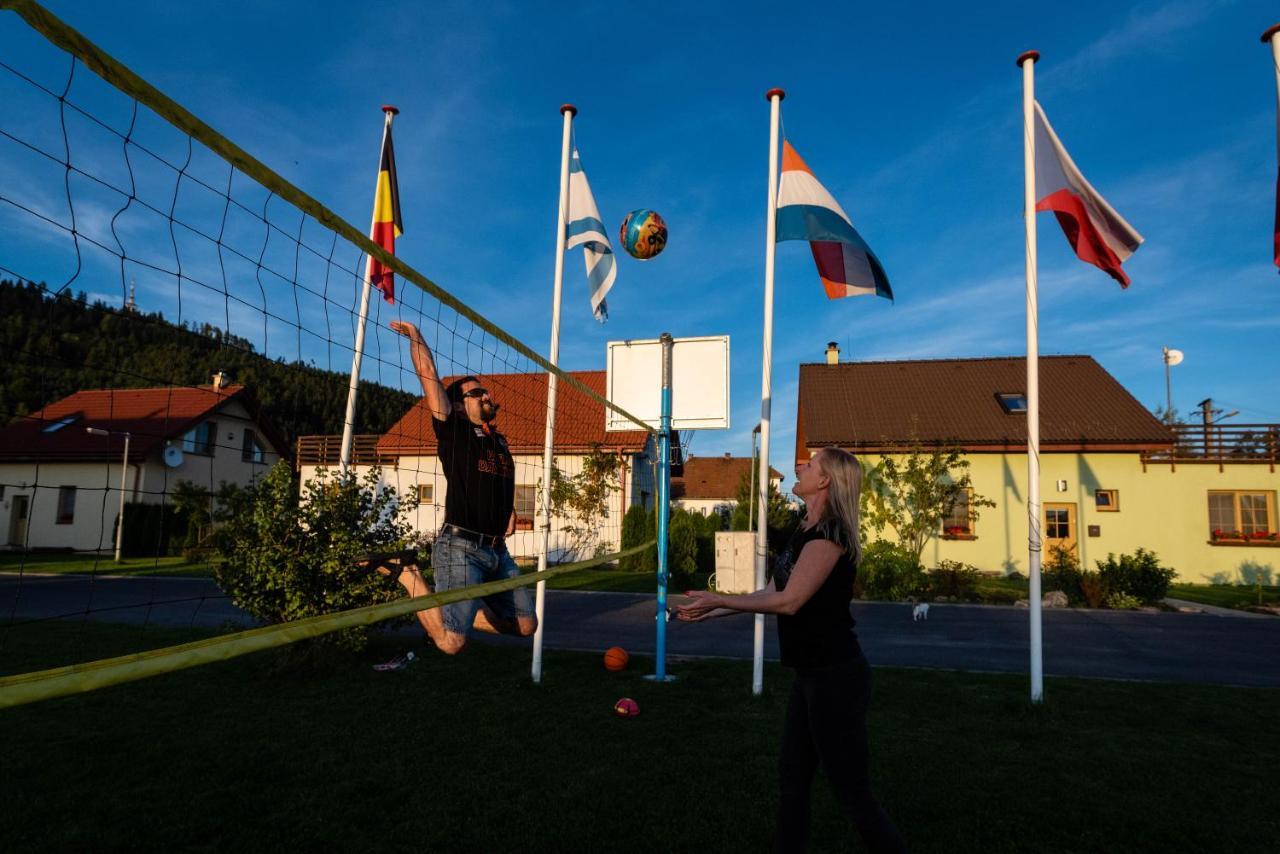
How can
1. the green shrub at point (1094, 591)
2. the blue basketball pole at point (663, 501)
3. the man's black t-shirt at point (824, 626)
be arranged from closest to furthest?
the man's black t-shirt at point (824, 626)
the blue basketball pole at point (663, 501)
the green shrub at point (1094, 591)

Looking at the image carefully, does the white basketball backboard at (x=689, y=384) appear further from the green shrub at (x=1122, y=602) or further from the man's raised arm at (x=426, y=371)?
the green shrub at (x=1122, y=602)

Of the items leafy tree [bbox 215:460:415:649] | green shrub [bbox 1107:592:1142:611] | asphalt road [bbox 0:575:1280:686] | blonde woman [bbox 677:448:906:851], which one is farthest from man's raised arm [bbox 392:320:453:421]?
green shrub [bbox 1107:592:1142:611]

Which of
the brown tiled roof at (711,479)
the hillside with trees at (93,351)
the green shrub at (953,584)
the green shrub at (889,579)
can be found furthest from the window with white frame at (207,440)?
the brown tiled roof at (711,479)

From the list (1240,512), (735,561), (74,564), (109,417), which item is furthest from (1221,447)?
(74,564)

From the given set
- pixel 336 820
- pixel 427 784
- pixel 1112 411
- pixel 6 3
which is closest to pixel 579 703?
pixel 427 784

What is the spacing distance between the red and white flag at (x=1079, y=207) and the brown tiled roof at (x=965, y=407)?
45.1ft

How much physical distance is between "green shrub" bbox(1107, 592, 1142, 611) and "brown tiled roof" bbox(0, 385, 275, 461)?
15.3m

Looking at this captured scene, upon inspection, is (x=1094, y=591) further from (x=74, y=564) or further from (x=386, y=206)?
(x=74, y=564)

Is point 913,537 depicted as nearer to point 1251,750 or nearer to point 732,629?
point 732,629

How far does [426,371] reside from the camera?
4.20 m

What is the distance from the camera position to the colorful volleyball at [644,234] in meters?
8.61

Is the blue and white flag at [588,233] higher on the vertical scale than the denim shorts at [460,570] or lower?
higher

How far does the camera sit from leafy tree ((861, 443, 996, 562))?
18891 mm

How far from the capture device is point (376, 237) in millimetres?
9242
